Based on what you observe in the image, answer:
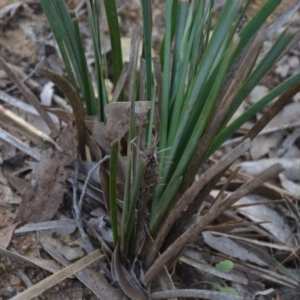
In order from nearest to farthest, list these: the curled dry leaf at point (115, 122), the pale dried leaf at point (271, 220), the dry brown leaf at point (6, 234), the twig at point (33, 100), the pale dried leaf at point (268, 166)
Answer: the curled dry leaf at point (115, 122)
the dry brown leaf at point (6, 234)
the twig at point (33, 100)
the pale dried leaf at point (271, 220)
the pale dried leaf at point (268, 166)

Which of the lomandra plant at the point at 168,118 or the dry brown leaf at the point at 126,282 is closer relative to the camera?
the lomandra plant at the point at 168,118

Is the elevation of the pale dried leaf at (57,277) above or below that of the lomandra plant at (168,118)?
below

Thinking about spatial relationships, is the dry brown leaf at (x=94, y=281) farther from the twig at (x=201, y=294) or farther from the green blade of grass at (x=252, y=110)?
the green blade of grass at (x=252, y=110)

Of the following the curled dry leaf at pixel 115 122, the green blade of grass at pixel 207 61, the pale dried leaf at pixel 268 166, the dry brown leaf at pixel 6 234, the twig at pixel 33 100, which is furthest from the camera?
the pale dried leaf at pixel 268 166

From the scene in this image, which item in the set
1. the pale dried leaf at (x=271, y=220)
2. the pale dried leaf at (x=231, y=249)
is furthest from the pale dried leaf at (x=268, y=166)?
the pale dried leaf at (x=231, y=249)

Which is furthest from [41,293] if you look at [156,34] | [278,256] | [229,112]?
[156,34]

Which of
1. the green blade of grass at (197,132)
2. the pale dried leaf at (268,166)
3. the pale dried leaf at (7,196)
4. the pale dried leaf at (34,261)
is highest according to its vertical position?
the green blade of grass at (197,132)

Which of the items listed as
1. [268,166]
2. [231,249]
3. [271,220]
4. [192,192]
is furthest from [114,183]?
[268,166]
